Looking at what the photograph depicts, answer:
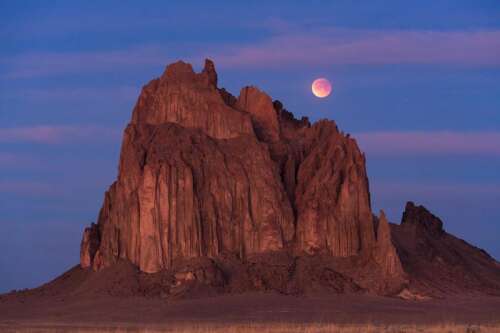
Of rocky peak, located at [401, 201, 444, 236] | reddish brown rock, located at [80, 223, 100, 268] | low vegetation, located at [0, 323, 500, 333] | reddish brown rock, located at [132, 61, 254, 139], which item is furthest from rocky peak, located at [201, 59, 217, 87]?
low vegetation, located at [0, 323, 500, 333]

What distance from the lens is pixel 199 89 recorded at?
5217 inches

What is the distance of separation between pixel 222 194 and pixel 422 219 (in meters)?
30.5

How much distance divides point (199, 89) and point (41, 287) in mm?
26133

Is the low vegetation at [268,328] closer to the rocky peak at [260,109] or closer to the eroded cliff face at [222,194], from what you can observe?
the eroded cliff face at [222,194]

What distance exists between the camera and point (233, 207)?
421ft

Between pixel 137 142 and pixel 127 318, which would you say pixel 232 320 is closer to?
pixel 127 318

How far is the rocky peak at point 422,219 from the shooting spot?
148m

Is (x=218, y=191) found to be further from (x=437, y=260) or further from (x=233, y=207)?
(x=437, y=260)

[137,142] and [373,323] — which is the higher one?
[137,142]

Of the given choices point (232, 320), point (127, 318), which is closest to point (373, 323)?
point (232, 320)

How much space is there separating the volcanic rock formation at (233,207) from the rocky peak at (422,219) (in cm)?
1497

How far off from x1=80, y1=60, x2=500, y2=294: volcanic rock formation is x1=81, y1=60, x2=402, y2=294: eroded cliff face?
10 cm

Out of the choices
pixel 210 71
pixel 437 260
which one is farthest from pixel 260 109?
pixel 437 260

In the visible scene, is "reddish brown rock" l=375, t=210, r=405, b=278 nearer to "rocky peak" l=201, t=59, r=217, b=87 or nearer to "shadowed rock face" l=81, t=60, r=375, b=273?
"shadowed rock face" l=81, t=60, r=375, b=273
